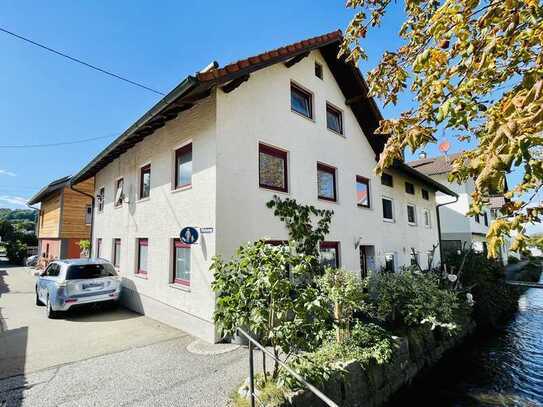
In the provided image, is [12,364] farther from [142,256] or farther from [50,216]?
[50,216]

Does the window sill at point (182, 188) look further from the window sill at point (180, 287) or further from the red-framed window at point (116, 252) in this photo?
the red-framed window at point (116, 252)

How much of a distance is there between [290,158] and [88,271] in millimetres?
7097

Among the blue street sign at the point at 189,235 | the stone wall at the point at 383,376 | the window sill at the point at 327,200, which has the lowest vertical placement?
the stone wall at the point at 383,376

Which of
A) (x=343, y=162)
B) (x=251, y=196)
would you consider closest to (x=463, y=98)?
(x=251, y=196)

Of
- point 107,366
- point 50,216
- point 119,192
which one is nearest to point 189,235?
A: point 107,366

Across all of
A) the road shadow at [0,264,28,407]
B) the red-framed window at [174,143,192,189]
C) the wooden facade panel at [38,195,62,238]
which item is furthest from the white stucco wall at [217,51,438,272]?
the wooden facade panel at [38,195,62,238]

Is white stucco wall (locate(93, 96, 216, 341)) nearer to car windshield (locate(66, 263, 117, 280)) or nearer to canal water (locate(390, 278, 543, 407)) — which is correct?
car windshield (locate(66, 263, 117, 280))

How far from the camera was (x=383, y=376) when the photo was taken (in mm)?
6125

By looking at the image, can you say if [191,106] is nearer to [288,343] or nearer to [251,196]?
[251,196]

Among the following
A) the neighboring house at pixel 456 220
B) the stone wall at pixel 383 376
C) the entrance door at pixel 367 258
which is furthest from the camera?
the neighboring house at pixel 456 220

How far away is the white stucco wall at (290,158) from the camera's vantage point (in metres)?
7.07

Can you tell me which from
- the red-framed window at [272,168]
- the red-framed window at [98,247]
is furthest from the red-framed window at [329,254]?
the red-framed window at [98,247]

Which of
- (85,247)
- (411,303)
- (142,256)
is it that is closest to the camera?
(411,303)

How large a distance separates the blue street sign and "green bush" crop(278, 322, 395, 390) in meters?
3.58
